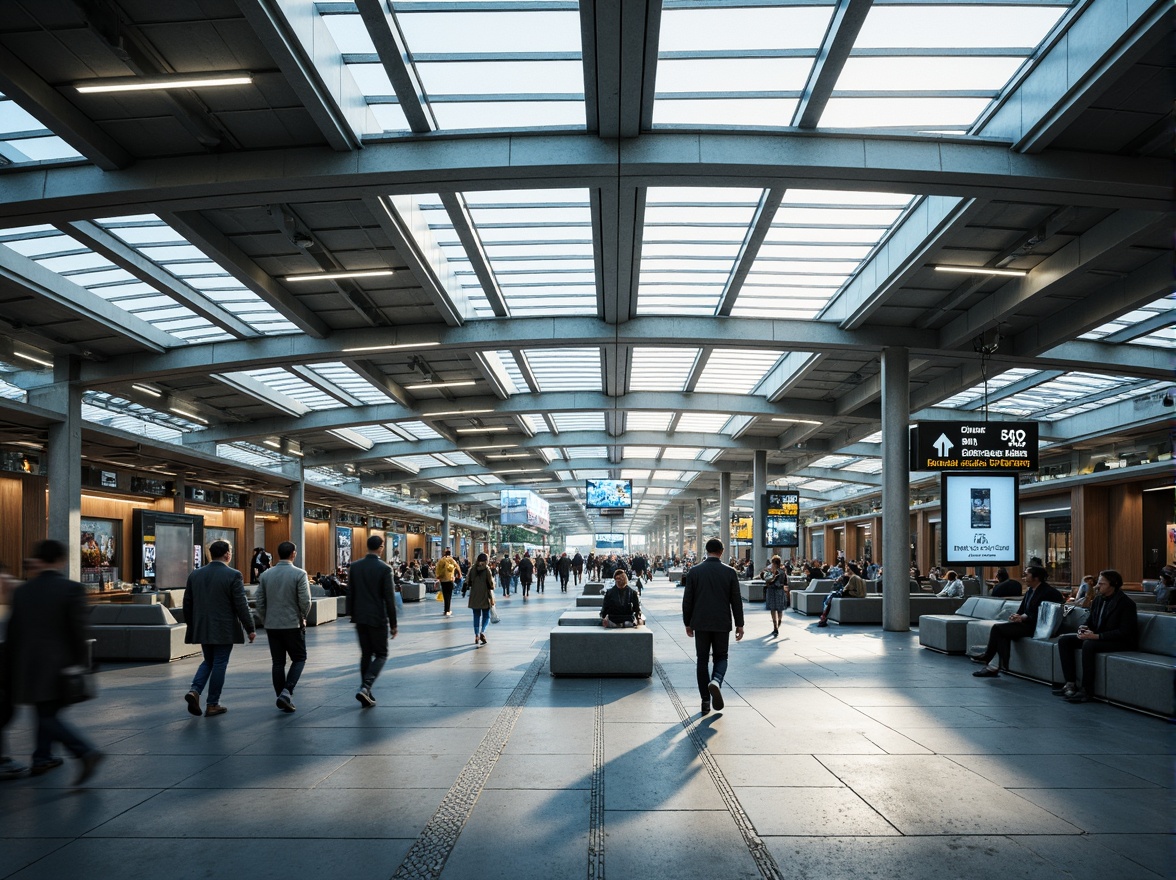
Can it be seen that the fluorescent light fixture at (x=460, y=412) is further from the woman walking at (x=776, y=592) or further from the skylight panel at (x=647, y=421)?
the woman walking at (x=776, y=592)

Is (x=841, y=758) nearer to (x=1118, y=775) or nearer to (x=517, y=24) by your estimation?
(x=1118, y=775)

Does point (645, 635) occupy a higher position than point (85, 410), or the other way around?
point (85, 410)

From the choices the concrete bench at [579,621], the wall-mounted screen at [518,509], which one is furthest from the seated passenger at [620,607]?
the wall-mounted screen at [518,509]

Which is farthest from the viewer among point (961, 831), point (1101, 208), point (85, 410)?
point (85, 410)

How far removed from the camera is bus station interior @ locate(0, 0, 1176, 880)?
5.34 m

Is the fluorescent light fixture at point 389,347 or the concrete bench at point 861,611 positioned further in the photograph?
the concrete bench at point 861,611

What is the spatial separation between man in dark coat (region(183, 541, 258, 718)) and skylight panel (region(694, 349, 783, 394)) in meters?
16.7

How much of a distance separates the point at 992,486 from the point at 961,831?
486 inches

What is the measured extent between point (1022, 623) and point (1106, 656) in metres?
1.81

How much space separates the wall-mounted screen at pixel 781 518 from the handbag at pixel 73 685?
2869cm

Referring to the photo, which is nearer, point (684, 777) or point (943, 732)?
point (684, 777)

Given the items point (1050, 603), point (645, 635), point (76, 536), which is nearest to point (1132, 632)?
point (1050, 603)

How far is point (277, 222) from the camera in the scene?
1326 centimetres

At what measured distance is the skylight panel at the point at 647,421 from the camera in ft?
111
